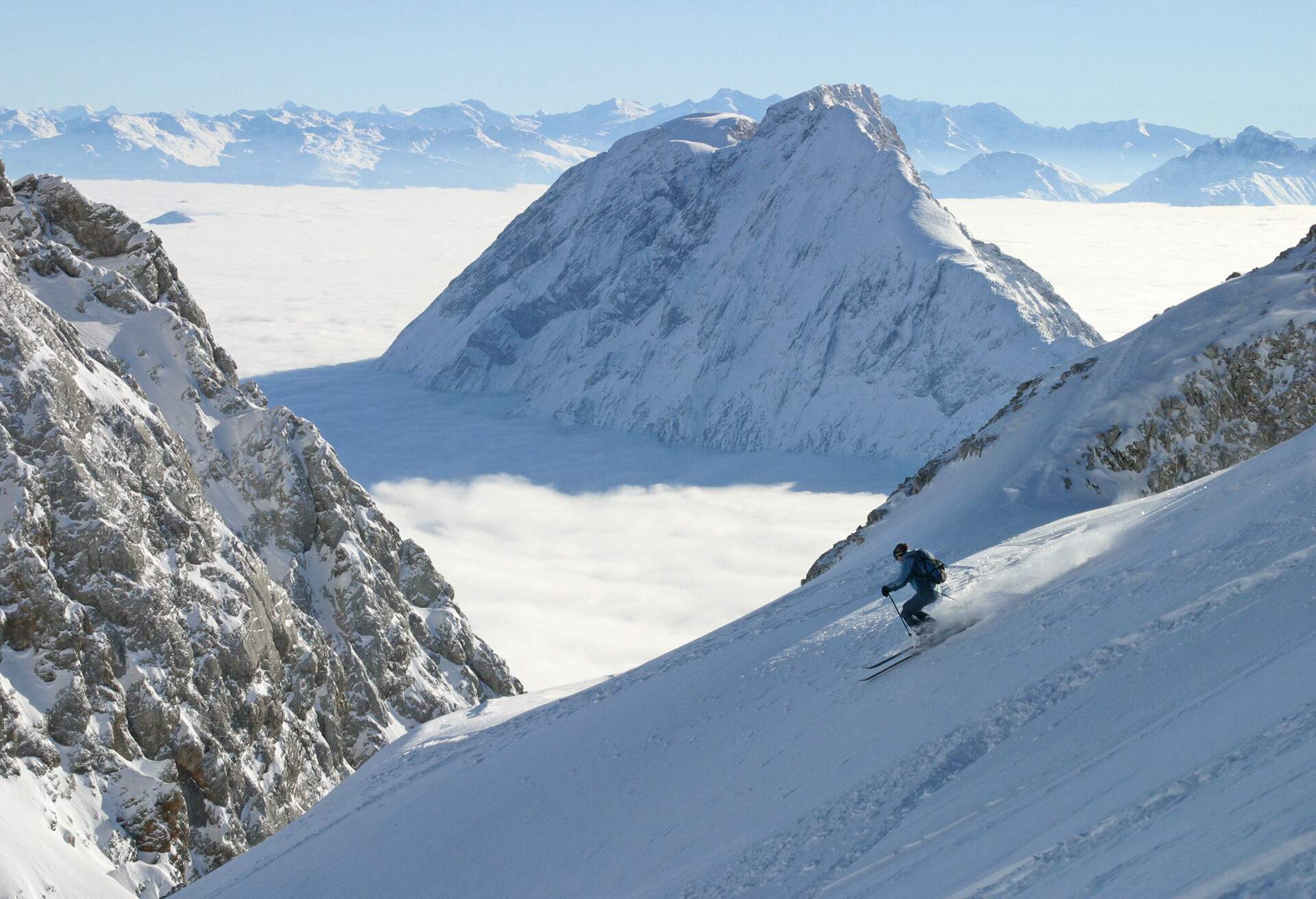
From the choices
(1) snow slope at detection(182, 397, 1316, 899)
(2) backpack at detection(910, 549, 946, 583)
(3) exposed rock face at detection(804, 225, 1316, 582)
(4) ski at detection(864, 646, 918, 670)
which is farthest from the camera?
(3) exposed rock face at detection(804, 225, 1316, 582)

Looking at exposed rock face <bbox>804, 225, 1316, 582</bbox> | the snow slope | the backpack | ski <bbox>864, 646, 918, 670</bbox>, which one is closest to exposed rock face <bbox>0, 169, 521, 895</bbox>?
the snow slope

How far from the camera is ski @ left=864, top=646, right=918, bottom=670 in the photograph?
59.5 feet

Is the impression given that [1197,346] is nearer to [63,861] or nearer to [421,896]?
[421,896]

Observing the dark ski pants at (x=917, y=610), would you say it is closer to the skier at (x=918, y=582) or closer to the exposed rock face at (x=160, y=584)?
the skier at (x=918, y=582)

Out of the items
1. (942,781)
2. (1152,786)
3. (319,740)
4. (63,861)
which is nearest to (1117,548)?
(942,781)

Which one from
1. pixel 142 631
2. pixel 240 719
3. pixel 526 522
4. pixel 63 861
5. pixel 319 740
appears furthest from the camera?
pixel 526 522

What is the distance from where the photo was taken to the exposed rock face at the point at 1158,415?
27828mm

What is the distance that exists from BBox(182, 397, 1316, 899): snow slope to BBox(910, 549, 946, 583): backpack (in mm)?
815

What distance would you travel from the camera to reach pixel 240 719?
54.0 metres

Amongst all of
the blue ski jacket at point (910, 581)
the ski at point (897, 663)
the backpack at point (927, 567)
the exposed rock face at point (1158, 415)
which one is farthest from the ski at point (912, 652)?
the exposed rock face at point (1158, 415)

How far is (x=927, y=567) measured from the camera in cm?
1791

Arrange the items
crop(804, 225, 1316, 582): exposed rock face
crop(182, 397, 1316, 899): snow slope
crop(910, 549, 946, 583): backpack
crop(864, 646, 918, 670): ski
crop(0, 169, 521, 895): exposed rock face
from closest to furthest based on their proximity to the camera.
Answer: crop(182, 397, 1316, 899): snow slope → crop(910, 549, 946, 583): backpack → crop(864, 646, 918, 670): ski → crop(804, 225, 1316, 582): exposed rock face → crop(0, 169, 521, 895): exposed rock face

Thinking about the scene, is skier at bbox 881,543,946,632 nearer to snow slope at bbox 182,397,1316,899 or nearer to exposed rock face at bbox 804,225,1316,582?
snow slope at bbox 182,397,1316,899

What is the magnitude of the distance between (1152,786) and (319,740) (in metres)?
56.4
